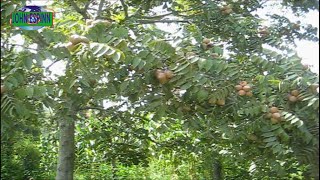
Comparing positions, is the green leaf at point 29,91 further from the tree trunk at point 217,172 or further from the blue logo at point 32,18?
the tree trunk at point 217,172

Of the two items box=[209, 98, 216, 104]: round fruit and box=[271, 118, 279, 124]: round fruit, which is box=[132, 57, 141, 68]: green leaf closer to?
box=[209, 98, 216, 104]: round fruit

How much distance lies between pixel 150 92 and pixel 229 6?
103 cm

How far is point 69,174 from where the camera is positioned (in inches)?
118

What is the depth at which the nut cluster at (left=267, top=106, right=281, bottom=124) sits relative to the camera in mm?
2195

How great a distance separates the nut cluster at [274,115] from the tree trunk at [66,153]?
1409 millimetres

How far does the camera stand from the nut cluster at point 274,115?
2.20m

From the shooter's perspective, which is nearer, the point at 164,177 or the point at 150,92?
the point at 150,92

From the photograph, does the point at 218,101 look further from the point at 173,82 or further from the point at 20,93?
the point at 20,93

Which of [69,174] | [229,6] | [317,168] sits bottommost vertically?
[317,168]

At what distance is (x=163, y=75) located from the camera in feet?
7.39

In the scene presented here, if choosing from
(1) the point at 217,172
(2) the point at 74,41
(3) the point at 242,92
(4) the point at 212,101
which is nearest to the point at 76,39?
(2) the point at 74,41

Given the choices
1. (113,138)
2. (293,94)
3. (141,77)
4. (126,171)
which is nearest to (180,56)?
(141,77)

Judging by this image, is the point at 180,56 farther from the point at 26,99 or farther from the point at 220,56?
the point at 26,99

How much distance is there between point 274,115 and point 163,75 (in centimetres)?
60
